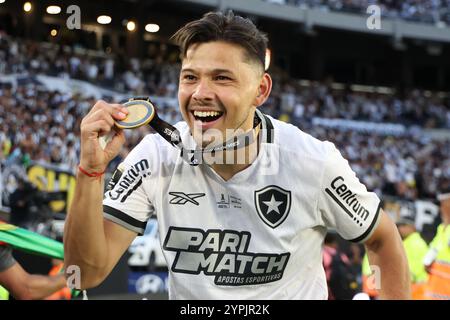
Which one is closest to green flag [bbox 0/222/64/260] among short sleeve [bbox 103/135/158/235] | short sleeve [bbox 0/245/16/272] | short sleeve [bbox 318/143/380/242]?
short sleeve [bbox 0/245/16/272]

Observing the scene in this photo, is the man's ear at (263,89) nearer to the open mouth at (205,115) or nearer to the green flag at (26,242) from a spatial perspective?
the open mouth at (205,115)

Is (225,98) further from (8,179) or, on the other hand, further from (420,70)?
(420,70)

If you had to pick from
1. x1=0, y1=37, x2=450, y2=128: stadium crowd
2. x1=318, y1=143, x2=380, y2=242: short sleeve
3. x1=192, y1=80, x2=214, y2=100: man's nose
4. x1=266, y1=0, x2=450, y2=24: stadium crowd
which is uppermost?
x1=266, y1=0, x2=450, y2=24: stadium crowd

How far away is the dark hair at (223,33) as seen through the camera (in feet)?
9.77

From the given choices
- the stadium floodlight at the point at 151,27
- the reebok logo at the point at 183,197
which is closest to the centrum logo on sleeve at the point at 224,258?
the reebok logo at the point at 183,197

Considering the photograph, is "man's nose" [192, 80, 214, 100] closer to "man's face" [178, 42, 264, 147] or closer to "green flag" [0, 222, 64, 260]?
"man's face" [178, 42, 264, 147]

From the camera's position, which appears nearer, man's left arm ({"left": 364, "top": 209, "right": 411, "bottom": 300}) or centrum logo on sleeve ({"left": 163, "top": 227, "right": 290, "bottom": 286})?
centrum logo on sleeve ({"left": 163, "top": 227, "right": 290, "bottom": 286})

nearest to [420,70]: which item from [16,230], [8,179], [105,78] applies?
[105,78]

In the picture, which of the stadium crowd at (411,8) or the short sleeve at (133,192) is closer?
the short sleeve at (133,192)

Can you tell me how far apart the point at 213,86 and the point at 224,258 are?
643mm

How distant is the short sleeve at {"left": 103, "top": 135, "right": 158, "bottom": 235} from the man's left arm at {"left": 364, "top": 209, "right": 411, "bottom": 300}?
0.89 m

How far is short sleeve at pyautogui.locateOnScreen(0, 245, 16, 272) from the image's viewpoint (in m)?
4.58

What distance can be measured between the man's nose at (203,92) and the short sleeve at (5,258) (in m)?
2.13

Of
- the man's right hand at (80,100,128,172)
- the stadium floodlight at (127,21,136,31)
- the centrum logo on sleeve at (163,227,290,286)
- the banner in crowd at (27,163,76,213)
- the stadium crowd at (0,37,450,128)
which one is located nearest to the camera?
the man's right hand at (80,100,128,172)
